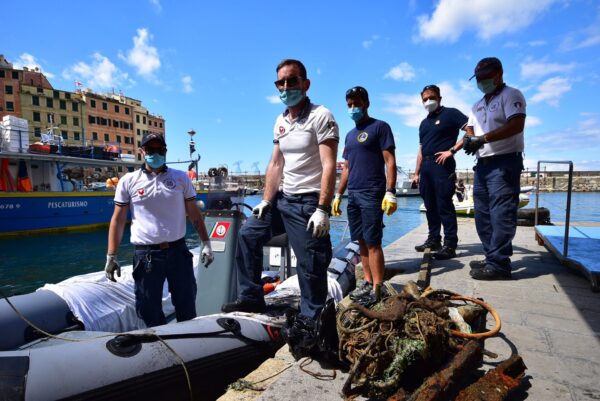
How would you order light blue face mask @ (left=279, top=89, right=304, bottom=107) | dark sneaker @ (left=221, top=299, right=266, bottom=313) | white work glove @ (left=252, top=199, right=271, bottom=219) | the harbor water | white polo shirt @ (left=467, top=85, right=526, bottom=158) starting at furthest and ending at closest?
the harbor water, white polo shirt @ (left=467, top=85, right=526, bottom=158), dark sneaker @ (left=221, top=299, right=266, bottom=313), white work glove @ (left=252, top=199, right=271, bottom=219), light blue face mask @ (left=279, top=89, right=304, bottom=107)

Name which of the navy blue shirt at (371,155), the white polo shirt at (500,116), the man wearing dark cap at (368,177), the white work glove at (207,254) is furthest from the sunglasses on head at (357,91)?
the white work glove at (207,254)

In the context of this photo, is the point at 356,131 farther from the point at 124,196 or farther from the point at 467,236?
the point at 467,236

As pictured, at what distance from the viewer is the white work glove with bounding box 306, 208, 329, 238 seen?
2152mm

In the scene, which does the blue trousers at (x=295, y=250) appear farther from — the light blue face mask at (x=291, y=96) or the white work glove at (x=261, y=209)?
the light blue face mask at (x=291, y=96)

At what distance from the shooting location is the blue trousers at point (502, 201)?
3.27 m

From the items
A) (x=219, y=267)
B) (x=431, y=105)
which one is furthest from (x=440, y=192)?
(x=219, y=267)

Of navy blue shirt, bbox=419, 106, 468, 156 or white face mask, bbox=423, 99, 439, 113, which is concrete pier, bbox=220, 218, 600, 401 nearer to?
navy blue shirt, bbox=419, 106, 468, 156

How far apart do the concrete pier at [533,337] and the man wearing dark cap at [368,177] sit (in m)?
0.67

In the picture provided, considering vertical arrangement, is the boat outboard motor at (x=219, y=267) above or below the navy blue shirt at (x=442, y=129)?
below

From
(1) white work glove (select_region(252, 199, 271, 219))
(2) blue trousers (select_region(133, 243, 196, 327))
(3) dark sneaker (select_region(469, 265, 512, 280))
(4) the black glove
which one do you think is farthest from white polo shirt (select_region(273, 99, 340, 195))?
(3) dark sneaker (select_region(469, 265, 512, 280))

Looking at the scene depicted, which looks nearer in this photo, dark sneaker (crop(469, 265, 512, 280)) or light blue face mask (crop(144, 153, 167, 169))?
light blue face mask (crop(144, 153, 167, 169))

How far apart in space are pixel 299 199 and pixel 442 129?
8.86 feet

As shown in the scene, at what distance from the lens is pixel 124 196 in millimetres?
3143

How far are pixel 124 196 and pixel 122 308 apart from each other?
52.7 inches
